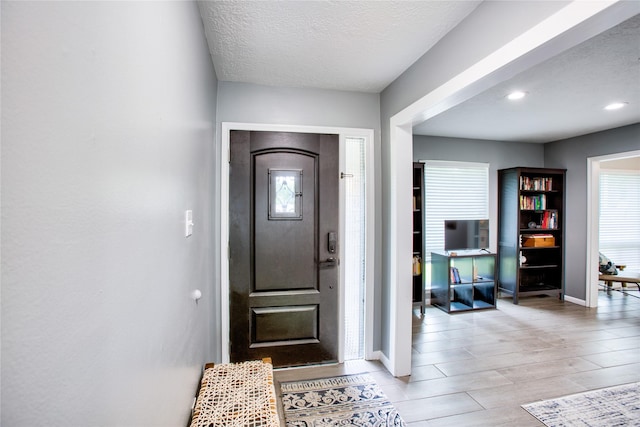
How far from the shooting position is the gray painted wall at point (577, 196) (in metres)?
4.45

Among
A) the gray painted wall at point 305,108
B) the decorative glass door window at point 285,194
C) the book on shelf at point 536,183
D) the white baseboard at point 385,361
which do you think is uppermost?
the gray painted wall at point 305,108

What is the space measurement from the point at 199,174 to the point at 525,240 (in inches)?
198

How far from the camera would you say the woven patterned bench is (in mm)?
1306

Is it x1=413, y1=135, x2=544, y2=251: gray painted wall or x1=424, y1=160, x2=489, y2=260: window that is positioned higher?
x1=413, y1=135, x2=544, y2=251: gray painted wall

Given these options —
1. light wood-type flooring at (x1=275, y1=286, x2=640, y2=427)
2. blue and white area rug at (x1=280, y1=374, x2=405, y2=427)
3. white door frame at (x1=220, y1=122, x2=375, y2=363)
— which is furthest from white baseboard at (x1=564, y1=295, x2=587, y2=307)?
blue and white area rug at (x1=280, y1=374, x2=405, y2=427)

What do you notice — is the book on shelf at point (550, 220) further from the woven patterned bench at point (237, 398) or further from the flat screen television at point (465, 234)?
the woven patterned bench at point (237, 398)

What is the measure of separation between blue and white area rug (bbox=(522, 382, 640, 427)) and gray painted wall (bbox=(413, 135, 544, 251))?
2787 millimetres

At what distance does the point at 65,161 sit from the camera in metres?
0.46

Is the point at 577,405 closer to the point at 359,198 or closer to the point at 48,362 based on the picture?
the point at 359,198

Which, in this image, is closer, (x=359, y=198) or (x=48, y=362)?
(x=48, y=362)

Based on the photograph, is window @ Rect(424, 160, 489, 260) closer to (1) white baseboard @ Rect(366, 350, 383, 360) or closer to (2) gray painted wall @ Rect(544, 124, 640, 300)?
(2) gray painted wall @ Rect(544, 124, 640, 300)

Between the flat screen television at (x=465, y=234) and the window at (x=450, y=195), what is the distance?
0.24m

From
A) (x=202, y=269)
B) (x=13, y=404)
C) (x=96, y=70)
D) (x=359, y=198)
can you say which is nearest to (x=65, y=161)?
(x=96, y=70)

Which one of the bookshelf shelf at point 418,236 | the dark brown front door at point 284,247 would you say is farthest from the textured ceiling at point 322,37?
the bookshelf shelf at point 418,236
